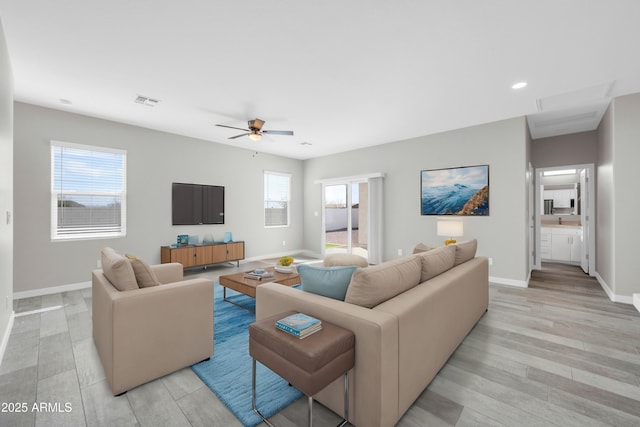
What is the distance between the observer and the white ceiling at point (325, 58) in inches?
86.1

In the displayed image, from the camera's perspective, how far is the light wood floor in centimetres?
165

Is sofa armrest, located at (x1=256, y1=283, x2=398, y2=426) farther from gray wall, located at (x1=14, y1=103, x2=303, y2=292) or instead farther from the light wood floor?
gray wall, located at (x1=14, y1=103, x2=303, y2=292)

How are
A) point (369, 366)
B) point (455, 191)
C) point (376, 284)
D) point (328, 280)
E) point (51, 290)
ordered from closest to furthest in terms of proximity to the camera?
point (369, 366)
point (376, 284)
point (328, 280)
point (51, 290)
point (455, 191)

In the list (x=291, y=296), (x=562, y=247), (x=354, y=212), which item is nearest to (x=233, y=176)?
(x=354, y=212)

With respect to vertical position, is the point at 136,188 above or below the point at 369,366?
above

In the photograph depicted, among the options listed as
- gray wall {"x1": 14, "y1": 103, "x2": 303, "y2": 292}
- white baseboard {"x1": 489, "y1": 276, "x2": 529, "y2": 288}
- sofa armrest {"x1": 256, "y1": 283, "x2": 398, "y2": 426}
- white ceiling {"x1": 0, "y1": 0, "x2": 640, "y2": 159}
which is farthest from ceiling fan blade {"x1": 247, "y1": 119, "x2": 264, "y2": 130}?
white baseboard {"x1": 489, "y1": 276, "x2": 529, "y2": 288}

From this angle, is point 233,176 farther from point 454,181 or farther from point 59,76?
point 454,181

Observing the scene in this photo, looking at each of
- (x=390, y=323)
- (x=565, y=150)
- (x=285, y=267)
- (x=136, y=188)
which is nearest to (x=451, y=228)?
(x=285, y=267)

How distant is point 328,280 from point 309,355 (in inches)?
24.3

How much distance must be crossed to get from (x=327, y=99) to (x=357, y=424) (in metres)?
3.59

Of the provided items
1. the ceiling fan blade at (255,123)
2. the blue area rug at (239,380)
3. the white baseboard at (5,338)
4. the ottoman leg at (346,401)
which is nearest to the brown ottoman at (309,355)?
the ottoman leg at (346,401)

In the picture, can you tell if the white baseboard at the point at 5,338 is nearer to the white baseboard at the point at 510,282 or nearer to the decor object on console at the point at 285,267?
the decor object on console at the point at 285,267

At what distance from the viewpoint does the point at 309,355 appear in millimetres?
1269

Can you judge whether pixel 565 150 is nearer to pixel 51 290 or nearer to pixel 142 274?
pixel 142 274
